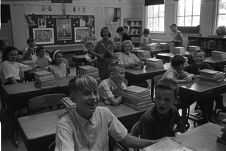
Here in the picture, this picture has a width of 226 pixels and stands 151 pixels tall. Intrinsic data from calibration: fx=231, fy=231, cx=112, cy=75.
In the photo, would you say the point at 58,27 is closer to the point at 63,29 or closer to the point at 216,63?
the point at 63,29

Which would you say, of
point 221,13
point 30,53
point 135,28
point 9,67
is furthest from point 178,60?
point 135,28

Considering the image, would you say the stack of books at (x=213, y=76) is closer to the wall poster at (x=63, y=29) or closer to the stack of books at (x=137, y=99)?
the stack of books at (x=137, y=99)

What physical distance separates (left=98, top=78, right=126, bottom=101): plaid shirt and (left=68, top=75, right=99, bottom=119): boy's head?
104 centimetres

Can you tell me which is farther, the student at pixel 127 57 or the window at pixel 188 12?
the window at pixel 188 12

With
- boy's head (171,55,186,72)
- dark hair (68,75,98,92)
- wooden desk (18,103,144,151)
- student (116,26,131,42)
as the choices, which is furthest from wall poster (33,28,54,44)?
dark hair (68,75,98,92)

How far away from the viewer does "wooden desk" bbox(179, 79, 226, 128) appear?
3.02m

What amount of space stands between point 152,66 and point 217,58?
6.98 ft

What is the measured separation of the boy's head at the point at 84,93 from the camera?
139cm

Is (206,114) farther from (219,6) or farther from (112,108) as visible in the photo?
(219,6)

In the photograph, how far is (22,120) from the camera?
215 cm

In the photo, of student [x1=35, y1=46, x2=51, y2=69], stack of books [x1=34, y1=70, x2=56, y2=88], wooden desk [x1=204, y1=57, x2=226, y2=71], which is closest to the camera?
stack of books [x1=34, y1=70, x2=56, y2=88]

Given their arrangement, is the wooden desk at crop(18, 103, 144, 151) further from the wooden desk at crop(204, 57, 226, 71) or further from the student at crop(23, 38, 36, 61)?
the student at crop(23, 38, 36, 61)

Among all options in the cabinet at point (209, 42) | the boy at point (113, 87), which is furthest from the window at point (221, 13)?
the boy at point (113, 87)

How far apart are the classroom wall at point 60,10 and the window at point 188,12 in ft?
7.09
